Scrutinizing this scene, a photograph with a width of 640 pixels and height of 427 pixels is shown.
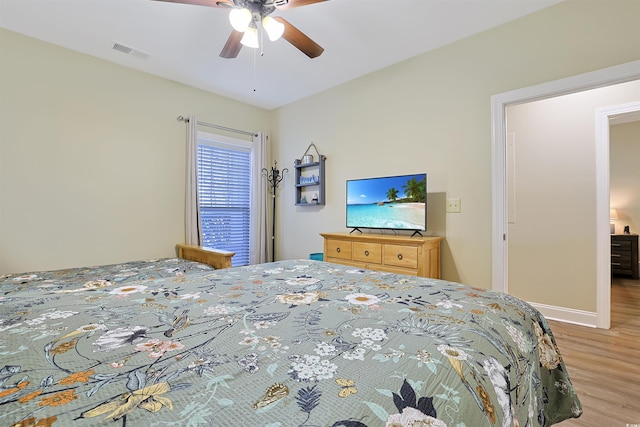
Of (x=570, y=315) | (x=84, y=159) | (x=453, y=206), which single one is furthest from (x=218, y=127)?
(x=570, y=315)

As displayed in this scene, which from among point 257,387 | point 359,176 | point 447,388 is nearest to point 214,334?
point 257,387

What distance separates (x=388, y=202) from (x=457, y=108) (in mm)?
1049

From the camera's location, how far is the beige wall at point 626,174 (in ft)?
15.7

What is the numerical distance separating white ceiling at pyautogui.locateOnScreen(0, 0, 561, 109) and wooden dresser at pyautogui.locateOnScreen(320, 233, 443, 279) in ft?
5.81

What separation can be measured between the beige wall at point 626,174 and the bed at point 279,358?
5.59 m

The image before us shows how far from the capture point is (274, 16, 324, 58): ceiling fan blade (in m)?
1.91

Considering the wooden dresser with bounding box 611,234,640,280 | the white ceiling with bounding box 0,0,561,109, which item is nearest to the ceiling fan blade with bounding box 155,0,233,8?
the white ceiling with bounding box 0,0,561,109

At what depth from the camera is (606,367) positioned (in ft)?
6.57

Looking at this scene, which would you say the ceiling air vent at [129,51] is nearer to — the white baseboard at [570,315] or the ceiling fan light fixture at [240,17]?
the ceiling fan light fixture at [240,17]

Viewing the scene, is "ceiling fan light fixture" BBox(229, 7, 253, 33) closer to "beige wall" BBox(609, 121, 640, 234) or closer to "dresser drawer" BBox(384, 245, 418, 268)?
"dresser drawer" BBox(384, 245, 418, 268)

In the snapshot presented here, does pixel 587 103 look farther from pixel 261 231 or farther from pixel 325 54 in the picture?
pixel 261 231

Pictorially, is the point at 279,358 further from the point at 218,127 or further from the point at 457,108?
the point at 218,127

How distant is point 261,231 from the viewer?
414cm

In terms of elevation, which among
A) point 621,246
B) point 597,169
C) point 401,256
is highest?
point 597,169
